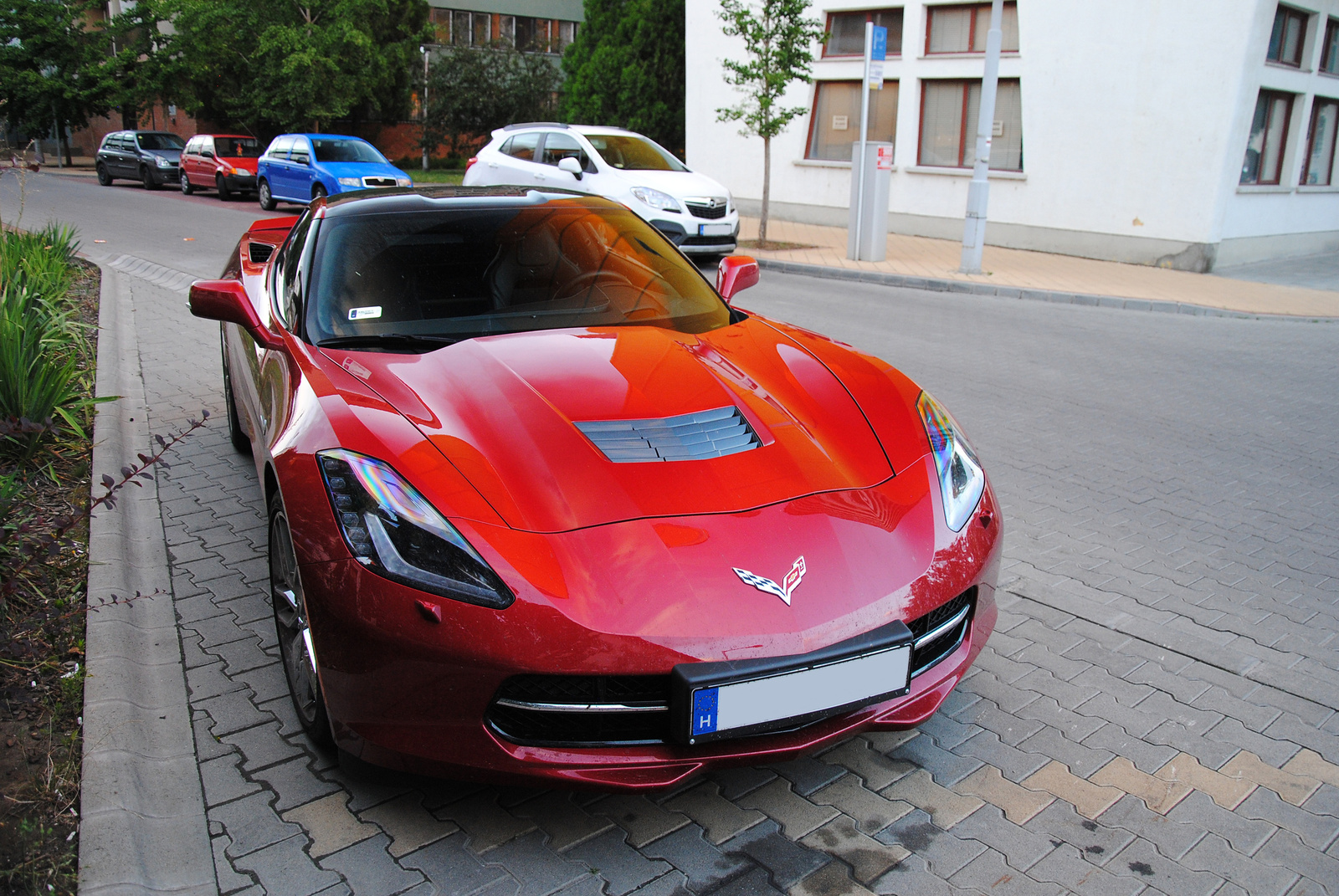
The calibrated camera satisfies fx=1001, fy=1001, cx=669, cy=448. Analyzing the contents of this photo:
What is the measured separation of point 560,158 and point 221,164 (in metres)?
12.8

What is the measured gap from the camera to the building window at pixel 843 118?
18.7 meters

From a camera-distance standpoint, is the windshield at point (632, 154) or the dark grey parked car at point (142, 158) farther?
the dark grey parked car at point (142, 158)

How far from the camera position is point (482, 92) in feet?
120

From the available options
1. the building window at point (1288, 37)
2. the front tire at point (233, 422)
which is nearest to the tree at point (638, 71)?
the building window at point (1288, 37)

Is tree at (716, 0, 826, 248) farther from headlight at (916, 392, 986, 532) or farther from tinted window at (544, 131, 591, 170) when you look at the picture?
headlight at (916, 392, 986, 532)

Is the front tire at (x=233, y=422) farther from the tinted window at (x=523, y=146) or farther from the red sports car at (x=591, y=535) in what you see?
the tinted window at (x=523, y=146)

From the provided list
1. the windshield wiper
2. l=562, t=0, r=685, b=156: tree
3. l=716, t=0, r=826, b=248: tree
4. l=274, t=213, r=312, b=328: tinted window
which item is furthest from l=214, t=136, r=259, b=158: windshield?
the windshield wiper

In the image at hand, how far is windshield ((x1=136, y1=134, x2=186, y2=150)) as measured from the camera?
27250 millimetres

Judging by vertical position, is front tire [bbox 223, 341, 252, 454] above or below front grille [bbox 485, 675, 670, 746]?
below

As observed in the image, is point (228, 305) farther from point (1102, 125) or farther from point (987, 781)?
point (1102, 125)

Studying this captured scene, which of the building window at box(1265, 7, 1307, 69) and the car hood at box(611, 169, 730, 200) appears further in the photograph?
the building window at box(1265, 7, 1307, 69)

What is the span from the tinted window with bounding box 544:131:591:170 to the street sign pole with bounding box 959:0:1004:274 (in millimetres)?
5409

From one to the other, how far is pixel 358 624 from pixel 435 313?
146 cm

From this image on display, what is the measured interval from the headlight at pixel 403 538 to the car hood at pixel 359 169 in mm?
17521
